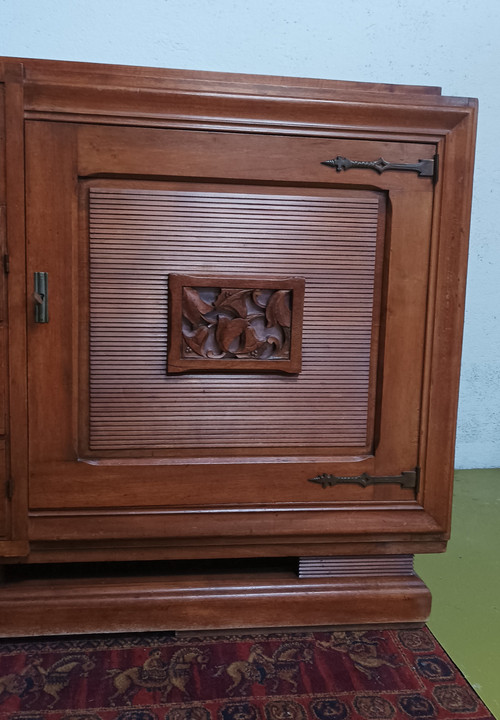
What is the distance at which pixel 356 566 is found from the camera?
1.23 metres

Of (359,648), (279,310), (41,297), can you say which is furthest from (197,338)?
(359,648)

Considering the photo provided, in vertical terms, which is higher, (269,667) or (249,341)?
(249,341)

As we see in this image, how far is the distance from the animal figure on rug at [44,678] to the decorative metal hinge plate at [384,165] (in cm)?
102

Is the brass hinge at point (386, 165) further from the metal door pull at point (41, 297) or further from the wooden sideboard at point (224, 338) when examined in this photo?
the metal door pull at point (41, 297)

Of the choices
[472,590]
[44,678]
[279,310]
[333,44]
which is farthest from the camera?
[333,44]

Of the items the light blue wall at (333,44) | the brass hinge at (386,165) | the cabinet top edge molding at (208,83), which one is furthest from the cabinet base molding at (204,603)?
the light blue wall at (333,44)

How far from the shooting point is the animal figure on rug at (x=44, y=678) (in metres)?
1.00

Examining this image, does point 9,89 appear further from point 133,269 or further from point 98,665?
point 98,665

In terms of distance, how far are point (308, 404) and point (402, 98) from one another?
60cm

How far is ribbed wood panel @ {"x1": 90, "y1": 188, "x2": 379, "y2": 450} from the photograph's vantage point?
3.61 ft

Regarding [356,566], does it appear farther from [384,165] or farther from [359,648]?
[384,165]

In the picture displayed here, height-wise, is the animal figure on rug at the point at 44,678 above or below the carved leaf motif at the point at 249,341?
below

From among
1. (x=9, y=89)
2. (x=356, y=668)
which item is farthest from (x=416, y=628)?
(x=9, y=89)

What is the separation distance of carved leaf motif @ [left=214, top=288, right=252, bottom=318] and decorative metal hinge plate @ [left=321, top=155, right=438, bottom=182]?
0.29 m
